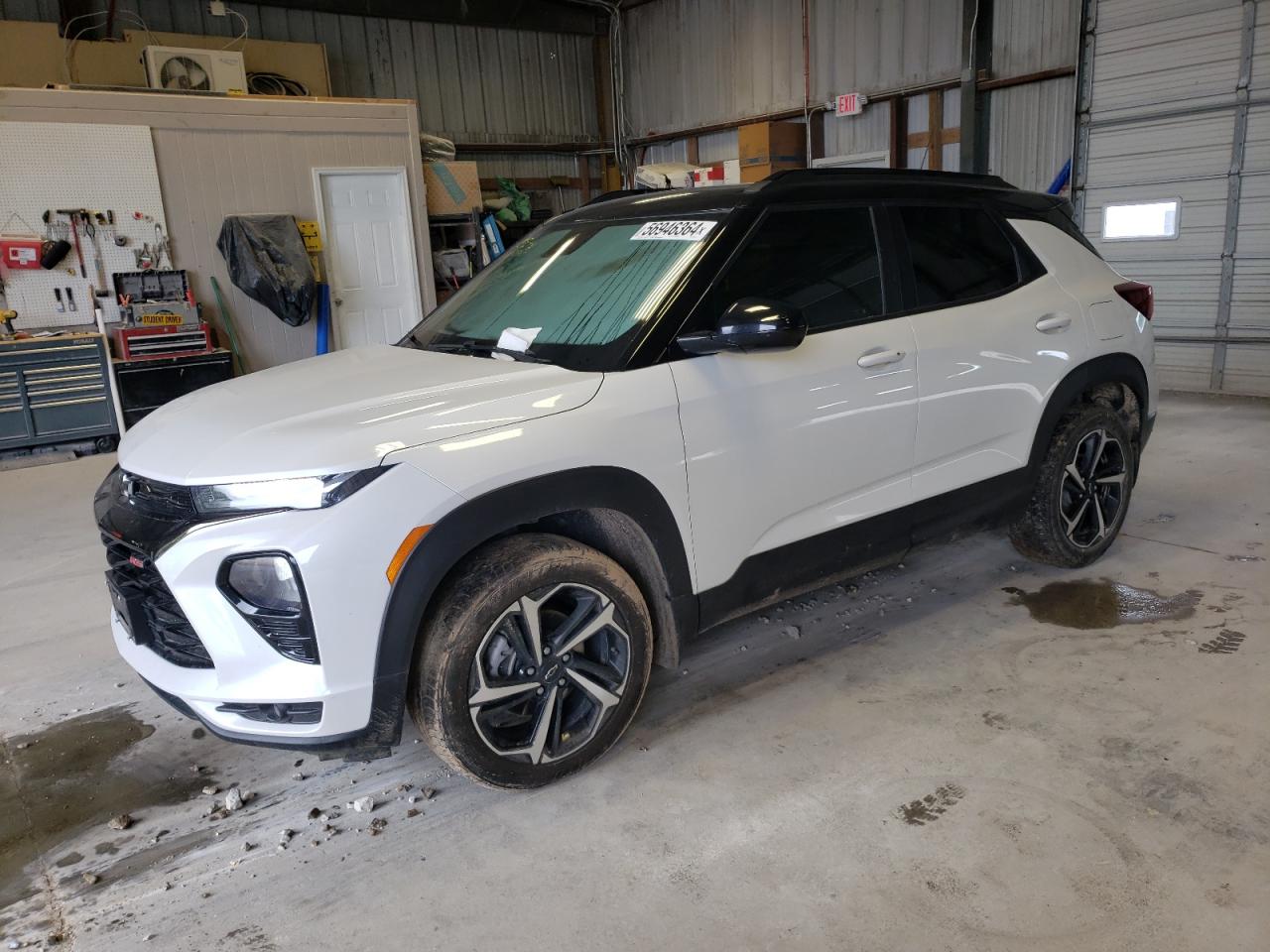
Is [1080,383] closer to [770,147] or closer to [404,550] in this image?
[404,550]

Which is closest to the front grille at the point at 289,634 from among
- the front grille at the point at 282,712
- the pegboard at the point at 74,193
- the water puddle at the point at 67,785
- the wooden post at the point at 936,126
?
the front grille at the point at 282,712

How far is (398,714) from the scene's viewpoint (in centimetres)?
208

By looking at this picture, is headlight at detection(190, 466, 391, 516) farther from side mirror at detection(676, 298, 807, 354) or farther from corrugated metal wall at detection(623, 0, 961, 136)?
corrugated metal wall at detection(623, 0, 961, 136)

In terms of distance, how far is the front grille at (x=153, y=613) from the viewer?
6.88 ft

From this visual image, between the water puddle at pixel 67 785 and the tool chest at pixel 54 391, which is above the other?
the tool chest at pixel 54 391

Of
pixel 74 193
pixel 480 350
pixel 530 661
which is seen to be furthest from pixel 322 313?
pixel 530 661

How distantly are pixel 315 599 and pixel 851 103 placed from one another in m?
10.1

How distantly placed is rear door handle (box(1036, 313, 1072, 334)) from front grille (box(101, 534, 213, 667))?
2.88 m

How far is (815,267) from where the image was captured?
2.73m

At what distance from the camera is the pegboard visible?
752 cm

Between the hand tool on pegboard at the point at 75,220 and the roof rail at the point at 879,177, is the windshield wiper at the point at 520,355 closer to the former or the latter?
the roof rail at the point at 879,177

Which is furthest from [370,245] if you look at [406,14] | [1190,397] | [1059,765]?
[1059,765]

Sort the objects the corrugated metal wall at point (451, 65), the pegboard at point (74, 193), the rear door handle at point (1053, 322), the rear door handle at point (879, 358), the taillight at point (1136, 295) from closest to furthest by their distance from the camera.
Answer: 1. the rear door handle at point (879, 358)
2. the rear door handle at point (1053, 322)
3. the taillight at point (1136, 295)
4. the pegboard at point (74, 193)
5. the corrugated metal wall at point (451, 65)

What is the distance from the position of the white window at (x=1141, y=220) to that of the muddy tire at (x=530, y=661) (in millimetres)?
7736
